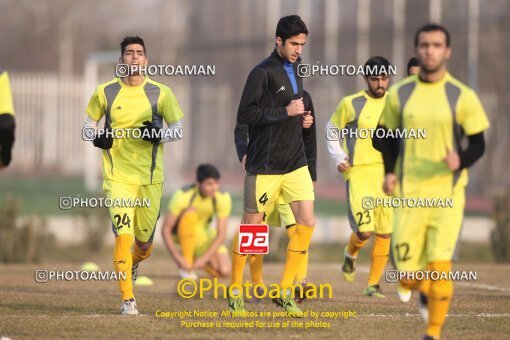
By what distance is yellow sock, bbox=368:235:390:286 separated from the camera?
13078 mm

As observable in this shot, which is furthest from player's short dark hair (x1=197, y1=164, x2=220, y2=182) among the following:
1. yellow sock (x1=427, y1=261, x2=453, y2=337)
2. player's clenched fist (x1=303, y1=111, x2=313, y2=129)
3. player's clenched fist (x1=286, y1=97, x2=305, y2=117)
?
yellow sock (x1=427, y1=261, x2=453, y2=337)

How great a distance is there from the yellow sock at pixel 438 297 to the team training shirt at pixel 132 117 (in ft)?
12.0

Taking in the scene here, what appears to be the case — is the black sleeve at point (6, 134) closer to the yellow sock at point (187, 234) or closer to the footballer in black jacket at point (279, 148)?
the footballer in black jacket at point (279, 148)

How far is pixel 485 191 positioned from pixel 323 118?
6173 millimetres

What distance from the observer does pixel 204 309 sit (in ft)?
37.2

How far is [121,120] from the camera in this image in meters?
11.2

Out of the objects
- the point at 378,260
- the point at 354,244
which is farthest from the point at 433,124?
the point at 354,244

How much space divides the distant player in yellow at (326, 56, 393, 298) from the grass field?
2.30 feet

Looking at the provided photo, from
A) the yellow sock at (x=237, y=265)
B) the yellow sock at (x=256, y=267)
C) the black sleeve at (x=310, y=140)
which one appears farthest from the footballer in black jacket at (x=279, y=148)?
the yellow sock at (x=256, y=267)

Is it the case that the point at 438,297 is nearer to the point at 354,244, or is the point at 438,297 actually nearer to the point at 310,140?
the point at 310,140

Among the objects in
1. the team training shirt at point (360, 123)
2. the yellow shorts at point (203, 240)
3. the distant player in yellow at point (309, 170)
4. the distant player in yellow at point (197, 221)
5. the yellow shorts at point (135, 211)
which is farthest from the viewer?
the yellow shorts at point (203, 240)

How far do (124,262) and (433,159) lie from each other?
11.9 ft

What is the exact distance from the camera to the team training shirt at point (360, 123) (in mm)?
12930

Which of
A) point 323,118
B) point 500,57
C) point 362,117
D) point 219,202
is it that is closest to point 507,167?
point 500,57
